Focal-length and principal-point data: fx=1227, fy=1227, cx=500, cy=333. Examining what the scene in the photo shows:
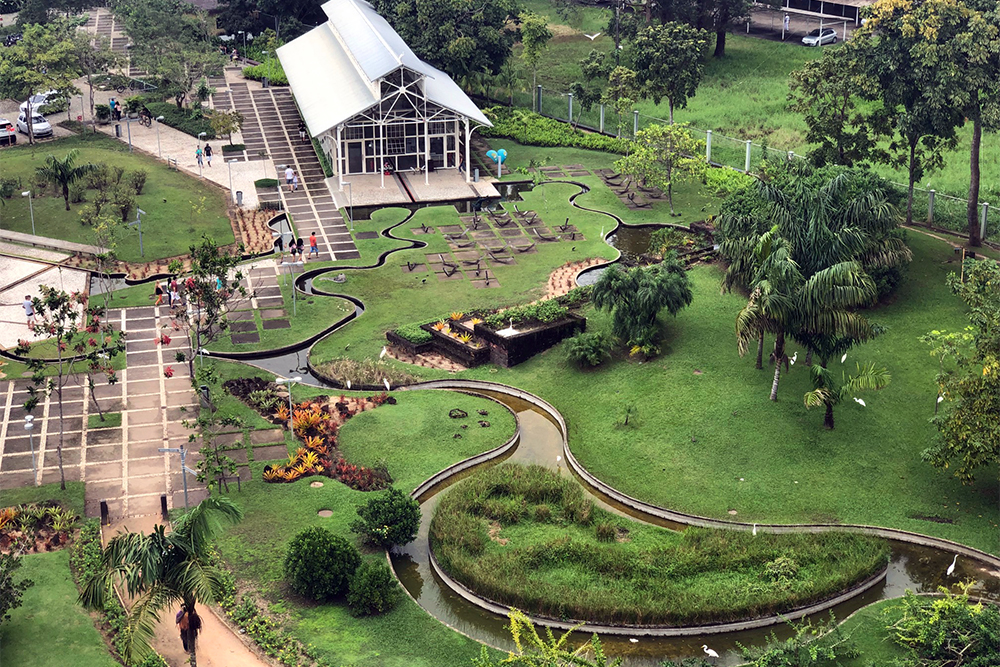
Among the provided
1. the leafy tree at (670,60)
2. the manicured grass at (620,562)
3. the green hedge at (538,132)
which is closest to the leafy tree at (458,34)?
the green hedge at (538,132)

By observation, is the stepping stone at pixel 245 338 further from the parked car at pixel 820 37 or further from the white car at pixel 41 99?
the parked car at pixel 820 37

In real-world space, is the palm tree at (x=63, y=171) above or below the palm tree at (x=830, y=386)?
above

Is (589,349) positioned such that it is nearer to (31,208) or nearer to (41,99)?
(31,208)

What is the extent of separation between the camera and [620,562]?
40.0 meters

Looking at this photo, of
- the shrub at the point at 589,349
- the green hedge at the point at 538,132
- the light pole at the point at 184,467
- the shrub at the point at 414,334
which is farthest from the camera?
Answer: the green hedge at the point at 538,132

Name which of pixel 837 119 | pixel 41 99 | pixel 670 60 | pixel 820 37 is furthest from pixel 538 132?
pixel 41 99

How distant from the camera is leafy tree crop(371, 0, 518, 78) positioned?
88812mm

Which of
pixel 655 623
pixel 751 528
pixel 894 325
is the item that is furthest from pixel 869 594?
pixel 894 325

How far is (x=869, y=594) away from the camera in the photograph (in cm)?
3991

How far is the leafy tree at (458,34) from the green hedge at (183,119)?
1603 centimetres

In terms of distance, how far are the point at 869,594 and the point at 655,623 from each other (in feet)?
24.6

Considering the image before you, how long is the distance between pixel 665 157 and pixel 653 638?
42303mm

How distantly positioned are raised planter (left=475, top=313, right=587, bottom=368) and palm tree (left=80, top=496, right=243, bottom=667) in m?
23.4

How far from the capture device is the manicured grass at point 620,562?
38.3 meters
